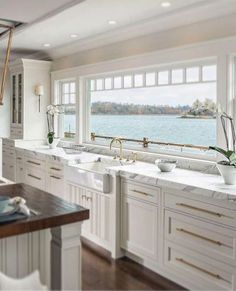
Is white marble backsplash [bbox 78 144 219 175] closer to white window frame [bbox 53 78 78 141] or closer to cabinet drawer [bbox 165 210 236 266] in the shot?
cabinet drawer [bbox 165 210 236 266]

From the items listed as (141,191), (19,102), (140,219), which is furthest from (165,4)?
(19,102)

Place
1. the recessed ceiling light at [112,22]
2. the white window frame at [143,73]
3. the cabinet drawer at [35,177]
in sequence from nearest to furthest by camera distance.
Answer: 1. the white window frame at [143,73]
2. the recessed ceiling light at [112,22]
3. the cabinet drawer at [35,177]

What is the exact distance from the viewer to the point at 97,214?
363 centimetres

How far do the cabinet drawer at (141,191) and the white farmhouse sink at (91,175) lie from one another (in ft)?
0.63

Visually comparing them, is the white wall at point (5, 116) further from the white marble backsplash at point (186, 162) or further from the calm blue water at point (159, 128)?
the white marble backsplash at point (186, 162)

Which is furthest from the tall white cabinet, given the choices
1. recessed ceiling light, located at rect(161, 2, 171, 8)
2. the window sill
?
recessed ceiling light, located at rect(161, 2, 171, 8)

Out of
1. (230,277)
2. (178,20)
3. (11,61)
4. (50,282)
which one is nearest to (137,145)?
(178,20)

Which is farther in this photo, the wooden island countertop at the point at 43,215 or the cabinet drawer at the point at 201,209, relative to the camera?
the cabinet drawer at the point at 201,209

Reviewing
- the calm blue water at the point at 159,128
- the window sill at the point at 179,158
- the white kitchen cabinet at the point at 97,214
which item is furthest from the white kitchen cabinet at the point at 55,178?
the calm blue water at the point at 159,128

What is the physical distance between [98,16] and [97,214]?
2.04m

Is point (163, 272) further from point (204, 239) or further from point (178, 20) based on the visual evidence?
point (178, 20)

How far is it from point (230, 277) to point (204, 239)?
12.4 inches

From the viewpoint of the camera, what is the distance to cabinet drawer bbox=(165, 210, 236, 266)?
2.47m

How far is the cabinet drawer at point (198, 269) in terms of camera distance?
2.50 m
